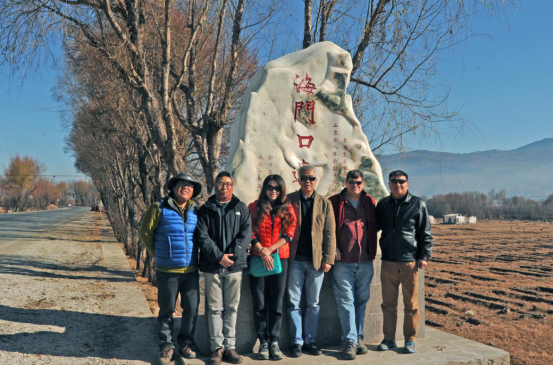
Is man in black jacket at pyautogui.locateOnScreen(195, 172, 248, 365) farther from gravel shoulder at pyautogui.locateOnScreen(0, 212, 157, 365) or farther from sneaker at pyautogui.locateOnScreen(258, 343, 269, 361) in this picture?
gravel shoulder at pyautogui.locateOnScreen(0, 212, 157, 365)

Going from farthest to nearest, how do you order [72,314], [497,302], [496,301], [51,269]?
[51,269] → [496,301] → [497,302] → [72,314]

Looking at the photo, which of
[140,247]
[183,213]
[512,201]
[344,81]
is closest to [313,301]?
[183,213]

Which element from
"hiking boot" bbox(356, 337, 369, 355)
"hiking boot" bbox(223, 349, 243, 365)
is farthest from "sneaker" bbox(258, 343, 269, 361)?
"hiking boot" bbox(356, 337, 369, 355)

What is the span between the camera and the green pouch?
3.72 meters

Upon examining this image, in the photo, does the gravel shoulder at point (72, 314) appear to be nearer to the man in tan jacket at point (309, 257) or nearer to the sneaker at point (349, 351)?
the man in tan jacket at point (309, 257)

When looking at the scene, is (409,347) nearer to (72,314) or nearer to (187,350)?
(187,350)

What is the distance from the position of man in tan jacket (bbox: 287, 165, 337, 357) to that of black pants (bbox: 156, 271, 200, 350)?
85 centimetres

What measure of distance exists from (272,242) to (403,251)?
46.7 inches

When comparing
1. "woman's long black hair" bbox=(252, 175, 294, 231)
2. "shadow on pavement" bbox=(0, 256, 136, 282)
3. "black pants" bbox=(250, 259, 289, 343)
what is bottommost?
"shadow on pavement" bbox=(0, 256, 136, 282)

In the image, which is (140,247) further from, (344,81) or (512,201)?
(512,201)

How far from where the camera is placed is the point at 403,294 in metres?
4.00

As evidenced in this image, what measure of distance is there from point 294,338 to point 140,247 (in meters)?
8.45

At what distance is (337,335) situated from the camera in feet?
13.8

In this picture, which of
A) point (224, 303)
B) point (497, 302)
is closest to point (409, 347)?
point (224, 303)
